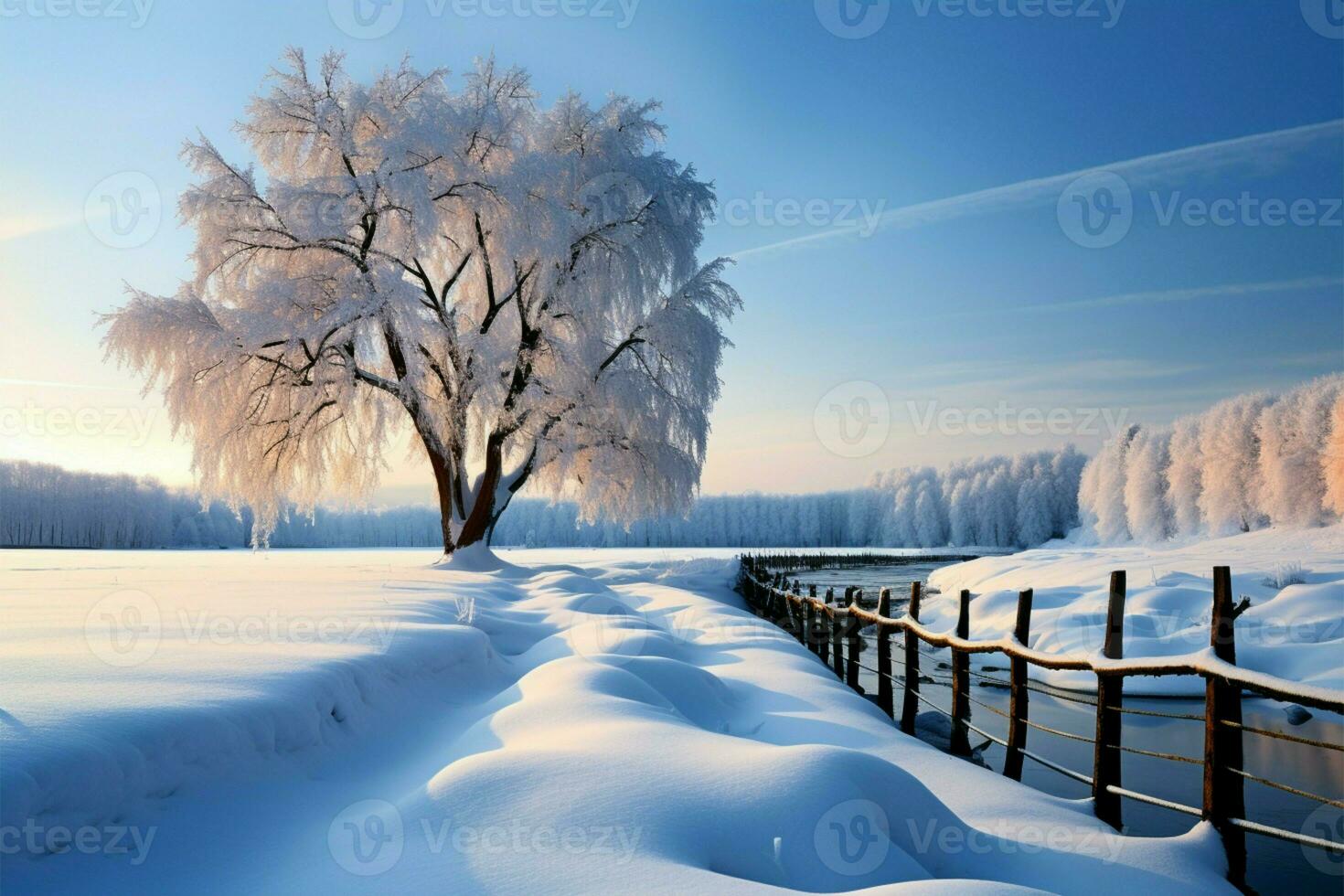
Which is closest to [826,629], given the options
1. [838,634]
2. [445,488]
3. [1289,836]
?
[838,634]

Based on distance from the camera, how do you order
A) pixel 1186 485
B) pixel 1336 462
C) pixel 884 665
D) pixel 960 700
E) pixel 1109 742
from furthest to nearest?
pixel 1186 485, pixel 1336 462, pixel 884 665, pixel 960 700, pixel 1109 742

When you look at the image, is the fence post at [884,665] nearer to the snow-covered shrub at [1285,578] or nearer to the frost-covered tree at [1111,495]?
the snow-covered shrub at [1285,578]

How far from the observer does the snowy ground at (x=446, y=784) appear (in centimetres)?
284

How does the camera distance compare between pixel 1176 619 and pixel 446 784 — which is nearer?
pixel 446 784

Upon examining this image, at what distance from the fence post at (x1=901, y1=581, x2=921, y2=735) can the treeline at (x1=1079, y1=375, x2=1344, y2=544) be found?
47.9 metres

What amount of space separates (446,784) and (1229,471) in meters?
64.8

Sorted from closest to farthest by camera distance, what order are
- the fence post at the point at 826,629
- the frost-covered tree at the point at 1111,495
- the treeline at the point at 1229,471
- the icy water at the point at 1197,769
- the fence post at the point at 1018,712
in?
the icy water at the point at 1197,769
the fence post at the point at 1018,712
the fence post at the point at 826,629
the treeline at the point at 1229,471
the frost-covered tree at the point at 1111,495

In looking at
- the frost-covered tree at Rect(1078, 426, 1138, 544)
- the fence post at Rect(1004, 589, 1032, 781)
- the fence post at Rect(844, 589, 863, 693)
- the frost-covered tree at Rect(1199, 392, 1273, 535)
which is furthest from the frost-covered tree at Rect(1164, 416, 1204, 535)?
the fence post at Rect(1004, 589, 1032, 781)

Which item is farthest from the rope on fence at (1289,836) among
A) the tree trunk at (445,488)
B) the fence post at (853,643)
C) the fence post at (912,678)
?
the tree trunk at (445,488)

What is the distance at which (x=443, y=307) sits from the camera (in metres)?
16.4

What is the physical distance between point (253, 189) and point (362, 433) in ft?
17.2

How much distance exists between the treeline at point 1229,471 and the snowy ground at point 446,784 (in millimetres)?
52101

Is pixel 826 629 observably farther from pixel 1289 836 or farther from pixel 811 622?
pixel 1289 836

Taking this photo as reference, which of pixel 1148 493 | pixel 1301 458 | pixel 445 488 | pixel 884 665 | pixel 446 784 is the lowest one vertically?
pixel 884 665
